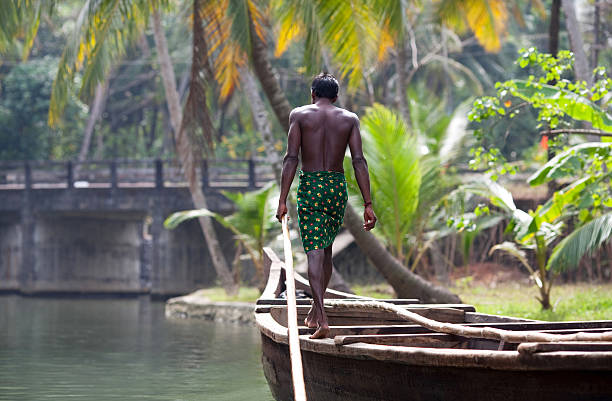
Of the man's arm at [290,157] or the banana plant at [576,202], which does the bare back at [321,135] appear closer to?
the man's arm at [290,157]

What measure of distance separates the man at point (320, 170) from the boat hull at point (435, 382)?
0.43 m

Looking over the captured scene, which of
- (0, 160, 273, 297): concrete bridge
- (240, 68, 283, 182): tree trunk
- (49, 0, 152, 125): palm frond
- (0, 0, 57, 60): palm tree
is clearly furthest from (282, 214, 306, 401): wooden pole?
(0, 160, 273, 297): concrete bridge

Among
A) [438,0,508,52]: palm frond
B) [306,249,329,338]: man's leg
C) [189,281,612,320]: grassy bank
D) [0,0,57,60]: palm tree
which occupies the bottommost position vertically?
[189,281,612,320]: grassy bank

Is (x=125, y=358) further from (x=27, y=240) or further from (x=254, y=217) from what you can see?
(x=27, y=240)

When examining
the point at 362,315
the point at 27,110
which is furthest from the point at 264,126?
the point at 27,110

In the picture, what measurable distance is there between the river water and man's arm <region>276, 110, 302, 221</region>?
2.80 m

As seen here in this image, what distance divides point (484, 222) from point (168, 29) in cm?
2411

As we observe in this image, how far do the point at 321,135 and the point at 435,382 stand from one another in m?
2.07

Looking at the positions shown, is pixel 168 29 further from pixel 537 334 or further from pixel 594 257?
pixel 537 334

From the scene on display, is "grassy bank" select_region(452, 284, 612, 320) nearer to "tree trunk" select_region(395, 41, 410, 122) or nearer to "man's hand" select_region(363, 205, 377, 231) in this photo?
"tree trunk" select_region(395, 41, 410, 122)

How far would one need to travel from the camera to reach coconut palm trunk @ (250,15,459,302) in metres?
13.9

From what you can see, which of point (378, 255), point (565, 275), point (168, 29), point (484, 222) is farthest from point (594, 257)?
point (168, 29)

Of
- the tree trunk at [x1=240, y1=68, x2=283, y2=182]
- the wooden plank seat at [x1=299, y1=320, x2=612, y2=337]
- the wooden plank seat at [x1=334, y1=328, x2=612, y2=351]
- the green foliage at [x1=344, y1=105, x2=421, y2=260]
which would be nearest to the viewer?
the wooden plank seat at [x1=334, y1=328, x2=612, y2=351]

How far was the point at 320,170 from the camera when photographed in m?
6.73
